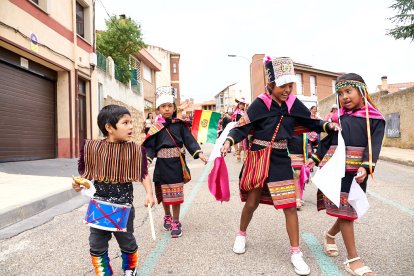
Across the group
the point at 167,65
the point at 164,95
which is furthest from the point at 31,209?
the point at 167,65

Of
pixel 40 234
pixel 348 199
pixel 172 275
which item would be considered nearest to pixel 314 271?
pixel 348 199

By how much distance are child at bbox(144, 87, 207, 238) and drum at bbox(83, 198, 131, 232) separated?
5.31 feet

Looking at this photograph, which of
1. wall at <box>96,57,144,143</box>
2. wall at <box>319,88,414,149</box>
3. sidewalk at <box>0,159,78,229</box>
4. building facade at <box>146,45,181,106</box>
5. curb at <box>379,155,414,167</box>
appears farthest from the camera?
building facade at <box>146,45,181,106</box>

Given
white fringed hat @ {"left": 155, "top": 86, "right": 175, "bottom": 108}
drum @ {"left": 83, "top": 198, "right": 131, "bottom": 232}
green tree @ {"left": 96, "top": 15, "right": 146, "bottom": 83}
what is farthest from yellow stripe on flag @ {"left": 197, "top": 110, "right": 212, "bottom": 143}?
green tree @ {"left": 96, "top": 15, "right": 146, "bottom": 83}

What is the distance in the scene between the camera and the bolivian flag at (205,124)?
5.23m

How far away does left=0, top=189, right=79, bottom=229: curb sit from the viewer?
16.6 feet

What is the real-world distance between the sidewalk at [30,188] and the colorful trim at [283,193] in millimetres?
3673

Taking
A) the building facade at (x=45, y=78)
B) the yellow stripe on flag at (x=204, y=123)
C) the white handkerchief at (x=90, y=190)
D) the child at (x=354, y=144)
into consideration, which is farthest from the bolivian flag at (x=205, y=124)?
the building facade at (x=45, y=78)

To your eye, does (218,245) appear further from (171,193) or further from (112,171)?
(112,171)

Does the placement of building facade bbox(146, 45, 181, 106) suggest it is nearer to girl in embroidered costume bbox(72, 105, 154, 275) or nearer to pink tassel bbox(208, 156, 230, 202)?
pink tassel bbox(208, 156, 230, 202)

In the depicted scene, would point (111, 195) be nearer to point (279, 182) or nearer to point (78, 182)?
point (78, 182)

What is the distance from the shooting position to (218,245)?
402cm

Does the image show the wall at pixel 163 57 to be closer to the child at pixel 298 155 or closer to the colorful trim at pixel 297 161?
the child at pixel 298 155

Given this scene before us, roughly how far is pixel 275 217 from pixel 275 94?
2196mm
